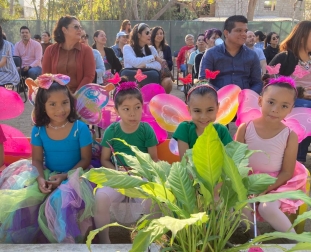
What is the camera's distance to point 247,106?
9.71 ft

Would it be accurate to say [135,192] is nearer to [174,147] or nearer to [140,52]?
[174,147]

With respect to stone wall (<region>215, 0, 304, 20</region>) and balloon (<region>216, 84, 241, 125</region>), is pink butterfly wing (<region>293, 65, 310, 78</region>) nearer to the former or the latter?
balloon (<region>216, 84, 241, 125</region>)

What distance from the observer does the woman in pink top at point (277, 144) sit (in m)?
2.22

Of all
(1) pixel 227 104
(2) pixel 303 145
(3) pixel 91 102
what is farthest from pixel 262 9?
(3) pixel 91 102

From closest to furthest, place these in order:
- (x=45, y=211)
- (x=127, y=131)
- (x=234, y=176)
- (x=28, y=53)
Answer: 1. (x=234, y=176)
2. (x=45, y=211)
3. (x=127, y=131)
4. (x=28, y=53)

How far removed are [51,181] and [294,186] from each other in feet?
4.92

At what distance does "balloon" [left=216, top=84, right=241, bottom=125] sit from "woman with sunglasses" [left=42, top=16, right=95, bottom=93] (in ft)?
4.52

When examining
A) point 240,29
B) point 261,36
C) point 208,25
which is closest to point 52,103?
point 240,29

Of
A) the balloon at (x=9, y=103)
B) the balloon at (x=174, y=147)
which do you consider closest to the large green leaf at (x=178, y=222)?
the balloon at (x=174, y=147)

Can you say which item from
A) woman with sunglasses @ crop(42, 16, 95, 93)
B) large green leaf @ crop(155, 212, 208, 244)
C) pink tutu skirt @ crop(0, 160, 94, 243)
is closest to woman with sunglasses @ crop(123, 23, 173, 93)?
woman with sunglasses @ crop(42, 16, 95, 93)

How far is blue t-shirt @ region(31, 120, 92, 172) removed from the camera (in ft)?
8.53

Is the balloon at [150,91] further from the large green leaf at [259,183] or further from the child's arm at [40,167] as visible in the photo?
the large green leaf at [259,183]

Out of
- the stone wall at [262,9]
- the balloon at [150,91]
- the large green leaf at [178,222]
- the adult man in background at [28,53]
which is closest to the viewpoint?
the large green leaf at [178,222]

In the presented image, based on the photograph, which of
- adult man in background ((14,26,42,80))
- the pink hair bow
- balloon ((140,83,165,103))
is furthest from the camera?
adult man in background ((14,26,42,80))
